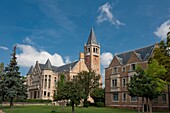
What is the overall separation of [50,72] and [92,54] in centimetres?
2002

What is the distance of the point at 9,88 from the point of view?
37.6 m

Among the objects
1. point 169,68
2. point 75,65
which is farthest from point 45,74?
point 169,68

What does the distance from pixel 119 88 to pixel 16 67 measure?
20.5 m

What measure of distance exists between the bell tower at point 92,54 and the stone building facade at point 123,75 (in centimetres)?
3117

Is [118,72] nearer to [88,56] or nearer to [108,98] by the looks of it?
[108,98]

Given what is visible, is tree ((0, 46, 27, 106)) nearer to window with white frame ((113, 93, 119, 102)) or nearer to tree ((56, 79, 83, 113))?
tree ((56, 79, 83, 113))

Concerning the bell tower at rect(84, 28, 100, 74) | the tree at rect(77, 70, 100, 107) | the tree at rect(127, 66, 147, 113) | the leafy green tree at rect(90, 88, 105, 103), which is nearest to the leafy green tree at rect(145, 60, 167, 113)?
the tree at rect(127, 66, 147, 113)

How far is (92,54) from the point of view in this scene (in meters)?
81.2

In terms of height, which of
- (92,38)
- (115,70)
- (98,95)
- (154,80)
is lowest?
(98,95)

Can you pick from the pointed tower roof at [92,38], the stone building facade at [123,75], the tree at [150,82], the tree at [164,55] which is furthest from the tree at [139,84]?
the pointed tower roof at [92,38]

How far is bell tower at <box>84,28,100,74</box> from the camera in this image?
80.4 m

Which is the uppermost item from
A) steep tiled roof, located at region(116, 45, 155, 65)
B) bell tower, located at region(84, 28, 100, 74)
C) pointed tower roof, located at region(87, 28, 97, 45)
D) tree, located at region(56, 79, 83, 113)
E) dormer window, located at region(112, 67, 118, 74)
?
pointed tower roof, located at region(87, 28, 97, 45)

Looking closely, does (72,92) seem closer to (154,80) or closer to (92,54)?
(154,80)

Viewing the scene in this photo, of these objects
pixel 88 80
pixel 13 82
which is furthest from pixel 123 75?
pixel 13 82
